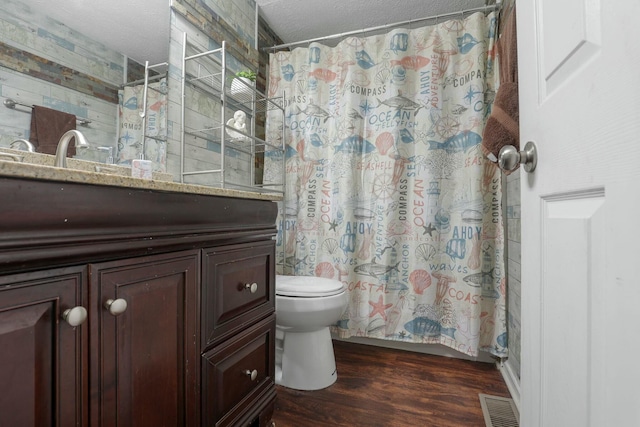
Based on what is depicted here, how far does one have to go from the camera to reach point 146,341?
0.65 meters

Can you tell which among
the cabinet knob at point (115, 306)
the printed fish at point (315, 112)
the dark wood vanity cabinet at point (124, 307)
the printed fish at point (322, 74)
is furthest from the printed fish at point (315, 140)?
the cabinet knob at point (115, 306)

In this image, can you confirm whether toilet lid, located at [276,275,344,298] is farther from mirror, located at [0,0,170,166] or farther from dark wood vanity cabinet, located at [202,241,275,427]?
mirror, located at [0,0,170,166]

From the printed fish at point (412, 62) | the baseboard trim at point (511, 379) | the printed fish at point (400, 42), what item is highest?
the printed fish at point (400, 42)

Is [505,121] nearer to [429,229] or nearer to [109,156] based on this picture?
[429,229]

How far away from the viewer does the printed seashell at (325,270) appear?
195cm

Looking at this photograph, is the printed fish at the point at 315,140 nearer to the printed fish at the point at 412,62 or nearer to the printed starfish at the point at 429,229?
the printed fish at the point at 412,62

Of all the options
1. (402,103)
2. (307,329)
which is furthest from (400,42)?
(307,329)

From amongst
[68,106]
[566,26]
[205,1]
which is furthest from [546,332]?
[205,1]

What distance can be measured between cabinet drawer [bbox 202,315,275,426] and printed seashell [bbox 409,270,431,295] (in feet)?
3.32

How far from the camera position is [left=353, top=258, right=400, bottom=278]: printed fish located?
186 centimetres

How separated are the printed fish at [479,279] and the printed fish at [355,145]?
938mm

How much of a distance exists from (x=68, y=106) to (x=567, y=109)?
1339 mm

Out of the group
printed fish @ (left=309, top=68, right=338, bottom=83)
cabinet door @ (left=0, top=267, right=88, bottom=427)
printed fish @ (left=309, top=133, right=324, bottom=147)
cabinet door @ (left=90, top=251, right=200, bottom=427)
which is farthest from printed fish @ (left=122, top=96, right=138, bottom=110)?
printed fish @ (left=309, top=68, right=338, bottom=83)

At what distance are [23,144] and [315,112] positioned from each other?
4.85 feet
